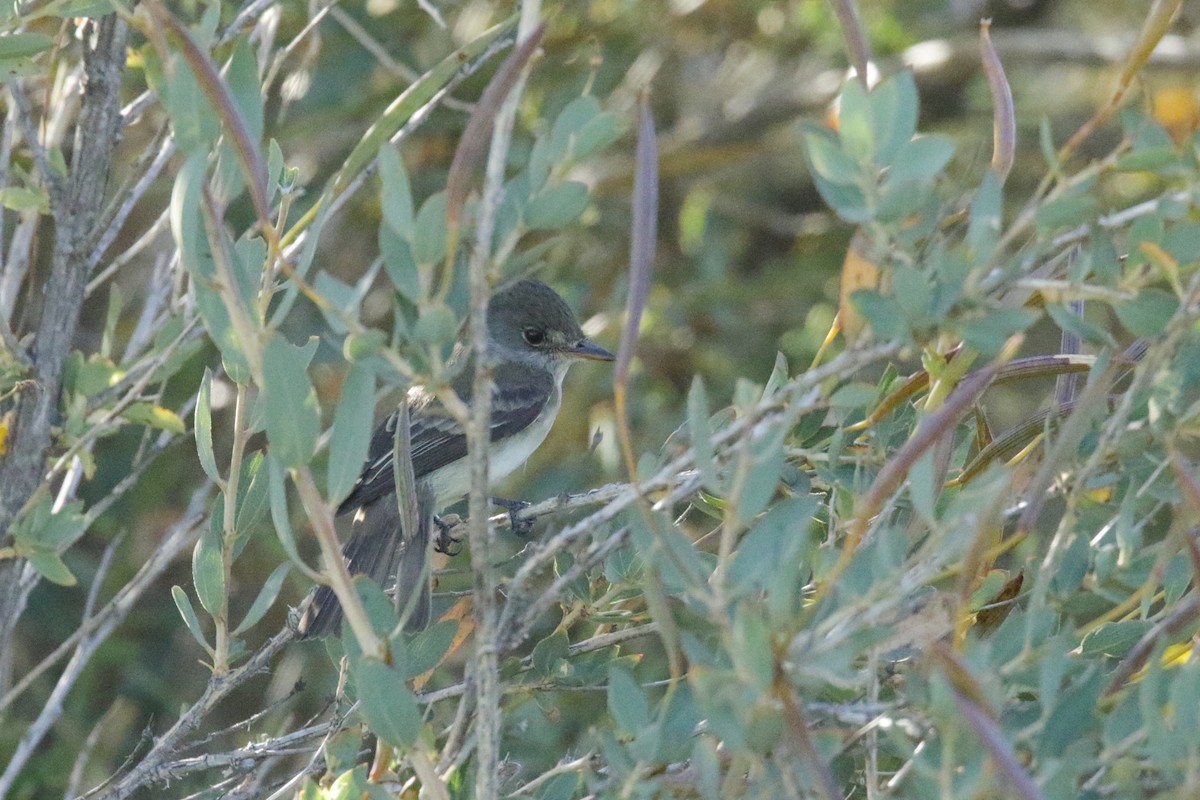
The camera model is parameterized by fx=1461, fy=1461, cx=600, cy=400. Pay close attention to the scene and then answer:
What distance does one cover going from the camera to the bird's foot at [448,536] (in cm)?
409

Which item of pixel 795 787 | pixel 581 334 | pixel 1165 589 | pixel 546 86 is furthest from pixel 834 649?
pixel 546 86

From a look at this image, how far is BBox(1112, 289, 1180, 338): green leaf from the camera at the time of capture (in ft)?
5.28

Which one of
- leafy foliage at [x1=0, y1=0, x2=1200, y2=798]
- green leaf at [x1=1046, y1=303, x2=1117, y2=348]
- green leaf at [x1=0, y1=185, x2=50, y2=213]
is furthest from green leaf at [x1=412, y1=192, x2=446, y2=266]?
green leaf at [x1=0, y1=185, x2=50, y2=213]

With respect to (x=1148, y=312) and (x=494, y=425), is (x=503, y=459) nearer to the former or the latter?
(x=494, y=425)

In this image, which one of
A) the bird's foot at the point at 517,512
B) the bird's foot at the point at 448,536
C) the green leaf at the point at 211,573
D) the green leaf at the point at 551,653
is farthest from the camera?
the bird's foot at the point at 448,536

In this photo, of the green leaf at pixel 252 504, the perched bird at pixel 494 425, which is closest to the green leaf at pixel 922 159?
the green leaf at pixel 252 504

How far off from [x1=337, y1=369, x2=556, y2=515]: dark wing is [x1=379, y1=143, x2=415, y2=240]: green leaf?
2.03 meters

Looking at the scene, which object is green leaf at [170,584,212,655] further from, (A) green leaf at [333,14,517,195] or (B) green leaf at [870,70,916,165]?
(B) green leaf at [870,70,916,165]

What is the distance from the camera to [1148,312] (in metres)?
1.61

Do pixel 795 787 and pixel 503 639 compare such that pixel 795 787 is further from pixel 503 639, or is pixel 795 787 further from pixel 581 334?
pixel 581 334

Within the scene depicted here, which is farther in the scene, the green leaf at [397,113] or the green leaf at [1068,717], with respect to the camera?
the green leaf at [397,113]

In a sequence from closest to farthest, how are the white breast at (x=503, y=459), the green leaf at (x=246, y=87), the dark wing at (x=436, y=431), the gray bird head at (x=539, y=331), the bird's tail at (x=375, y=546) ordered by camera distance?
the green leaf at (x=246, y=87), the bird's tail at (x=375, y=546), the dark wing at (x=436, y=431), the white breast at (x=503, y=459), the gray bird head at (x=539, y=331)

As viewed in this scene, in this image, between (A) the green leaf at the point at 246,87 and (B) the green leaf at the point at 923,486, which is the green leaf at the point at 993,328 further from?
(A) the green leaf at the point at 246,87

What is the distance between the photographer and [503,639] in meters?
1.68
